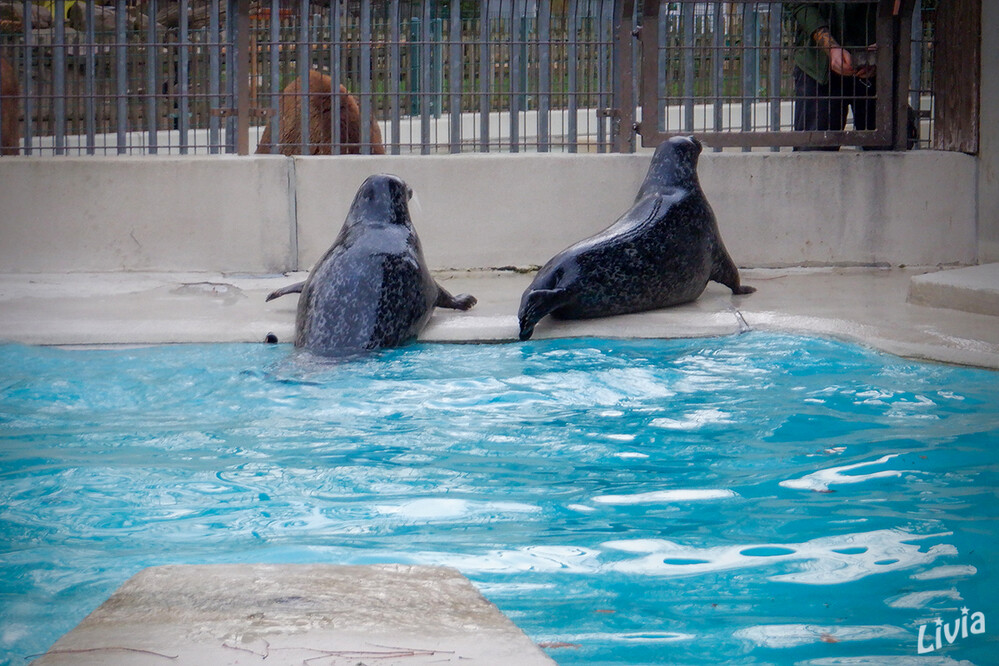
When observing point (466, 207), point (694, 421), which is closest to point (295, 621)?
point (694, 421)

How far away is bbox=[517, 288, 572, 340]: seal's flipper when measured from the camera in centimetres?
639

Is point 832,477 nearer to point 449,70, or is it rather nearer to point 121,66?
point 449,70

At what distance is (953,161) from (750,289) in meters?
2.22

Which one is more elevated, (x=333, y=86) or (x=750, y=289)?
(x=333, y=86)

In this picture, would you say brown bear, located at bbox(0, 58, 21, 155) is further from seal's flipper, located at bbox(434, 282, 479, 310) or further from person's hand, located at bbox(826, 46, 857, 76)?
person's hand, located at bbox(826, 46, 857, 76)

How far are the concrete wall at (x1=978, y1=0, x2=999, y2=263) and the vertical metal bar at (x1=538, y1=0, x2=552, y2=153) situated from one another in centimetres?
317

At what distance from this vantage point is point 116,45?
8133 millimetres

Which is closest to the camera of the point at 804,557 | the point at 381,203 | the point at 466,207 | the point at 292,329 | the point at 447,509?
the point at 804,557

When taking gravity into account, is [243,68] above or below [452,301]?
above

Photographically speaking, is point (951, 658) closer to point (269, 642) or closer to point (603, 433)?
point (269, 642)

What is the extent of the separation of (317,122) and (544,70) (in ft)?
6.98

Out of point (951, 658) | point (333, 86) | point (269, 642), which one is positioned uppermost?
point (333, 86)

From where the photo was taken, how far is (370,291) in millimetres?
6332

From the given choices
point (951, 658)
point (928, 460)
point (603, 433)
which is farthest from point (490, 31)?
point (951, 658)
